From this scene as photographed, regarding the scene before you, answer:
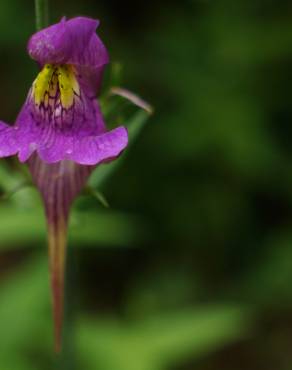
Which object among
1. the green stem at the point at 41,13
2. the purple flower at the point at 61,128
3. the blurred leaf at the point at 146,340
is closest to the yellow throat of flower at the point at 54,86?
the purple flower at the point at 61,128

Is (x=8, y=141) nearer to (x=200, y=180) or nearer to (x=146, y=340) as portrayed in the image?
(x=146, y=340)

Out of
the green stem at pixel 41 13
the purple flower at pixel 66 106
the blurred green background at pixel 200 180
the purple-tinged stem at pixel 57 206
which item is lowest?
the purple-tinged stem at pixel 57 206

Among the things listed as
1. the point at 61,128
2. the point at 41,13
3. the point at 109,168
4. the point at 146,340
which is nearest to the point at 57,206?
the point at 61,128

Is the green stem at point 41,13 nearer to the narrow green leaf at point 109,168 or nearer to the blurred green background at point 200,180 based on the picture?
the narrow green leaf at point 109,168

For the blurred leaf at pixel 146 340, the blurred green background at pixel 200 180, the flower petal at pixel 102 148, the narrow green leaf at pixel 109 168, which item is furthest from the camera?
the blurred green background at pixel 200 180

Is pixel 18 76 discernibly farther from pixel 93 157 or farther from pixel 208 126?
pixel 93 157

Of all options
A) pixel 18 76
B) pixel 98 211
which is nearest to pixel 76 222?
pixel 98 211

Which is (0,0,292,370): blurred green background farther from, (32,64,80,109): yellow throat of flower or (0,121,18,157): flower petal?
(0,121,18,157): flower petal
